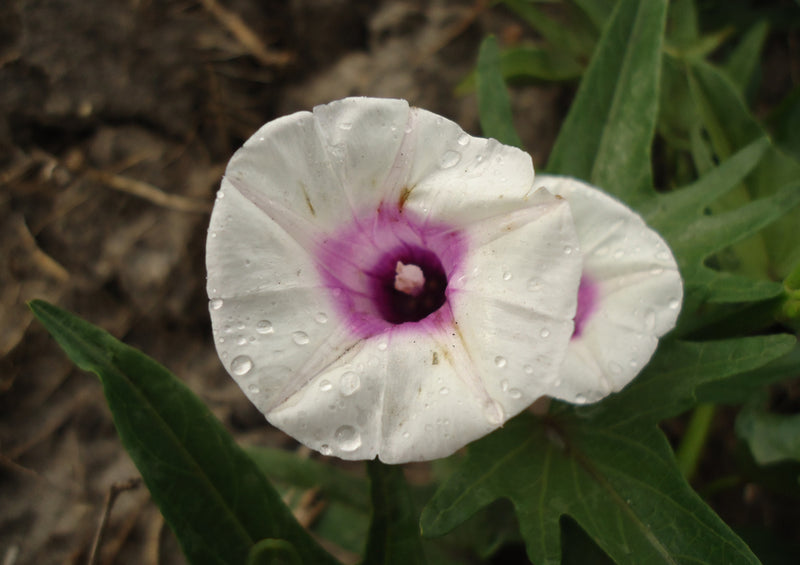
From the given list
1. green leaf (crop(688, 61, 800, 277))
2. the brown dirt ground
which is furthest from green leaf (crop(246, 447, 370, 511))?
green leaf (crop(688, 61, 800, 277))

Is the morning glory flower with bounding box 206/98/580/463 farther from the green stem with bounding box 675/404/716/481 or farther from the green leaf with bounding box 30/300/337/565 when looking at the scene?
the green stem with bounding box 675/404/716/481

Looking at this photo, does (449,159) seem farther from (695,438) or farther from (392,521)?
(695,438)

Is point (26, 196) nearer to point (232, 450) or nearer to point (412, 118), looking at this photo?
point (232, 450)

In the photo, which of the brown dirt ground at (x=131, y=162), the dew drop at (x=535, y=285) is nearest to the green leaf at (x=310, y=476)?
the brown dirt ground at (x=131, y=162)

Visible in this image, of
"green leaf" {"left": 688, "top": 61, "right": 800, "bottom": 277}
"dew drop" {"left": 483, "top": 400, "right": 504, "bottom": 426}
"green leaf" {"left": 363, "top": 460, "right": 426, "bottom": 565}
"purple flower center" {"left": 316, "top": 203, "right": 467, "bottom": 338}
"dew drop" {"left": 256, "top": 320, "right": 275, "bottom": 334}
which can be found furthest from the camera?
"green leaf" {"left": 688, "top": 61, "right": 800, "bottom": 277}

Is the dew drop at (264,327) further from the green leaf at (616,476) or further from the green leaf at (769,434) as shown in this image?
the green leaf at (769,434)
